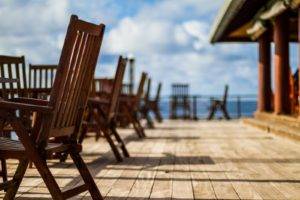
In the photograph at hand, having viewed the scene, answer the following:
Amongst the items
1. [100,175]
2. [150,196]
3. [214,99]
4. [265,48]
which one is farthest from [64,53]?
[214,99]

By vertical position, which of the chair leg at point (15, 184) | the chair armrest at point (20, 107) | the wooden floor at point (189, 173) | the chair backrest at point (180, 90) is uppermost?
the chair backrest at point (180, 90)

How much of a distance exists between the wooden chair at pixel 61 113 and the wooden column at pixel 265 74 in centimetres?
963

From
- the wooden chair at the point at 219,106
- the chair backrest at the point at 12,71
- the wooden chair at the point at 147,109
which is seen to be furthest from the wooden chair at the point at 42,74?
the wooden chair at the point at 219,106

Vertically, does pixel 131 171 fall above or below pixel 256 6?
below

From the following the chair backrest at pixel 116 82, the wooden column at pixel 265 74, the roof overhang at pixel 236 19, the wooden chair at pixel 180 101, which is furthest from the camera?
the wooden chair at pixel 180 101

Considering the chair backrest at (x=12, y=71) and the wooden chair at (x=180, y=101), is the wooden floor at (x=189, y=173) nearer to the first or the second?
the chair backrest at (x=12, y=71)

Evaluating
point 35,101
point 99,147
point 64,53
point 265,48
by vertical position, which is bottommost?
point 99,147

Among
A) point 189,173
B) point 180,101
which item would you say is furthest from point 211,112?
point 189,173

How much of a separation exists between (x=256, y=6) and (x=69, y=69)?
883 centimetres

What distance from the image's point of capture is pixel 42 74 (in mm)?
5703

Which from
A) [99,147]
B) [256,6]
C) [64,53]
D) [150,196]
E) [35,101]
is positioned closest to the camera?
[64,53]

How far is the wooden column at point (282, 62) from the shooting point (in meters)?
9.56

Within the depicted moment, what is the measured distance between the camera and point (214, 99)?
744 inches

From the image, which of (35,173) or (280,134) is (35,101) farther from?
(280,134)
